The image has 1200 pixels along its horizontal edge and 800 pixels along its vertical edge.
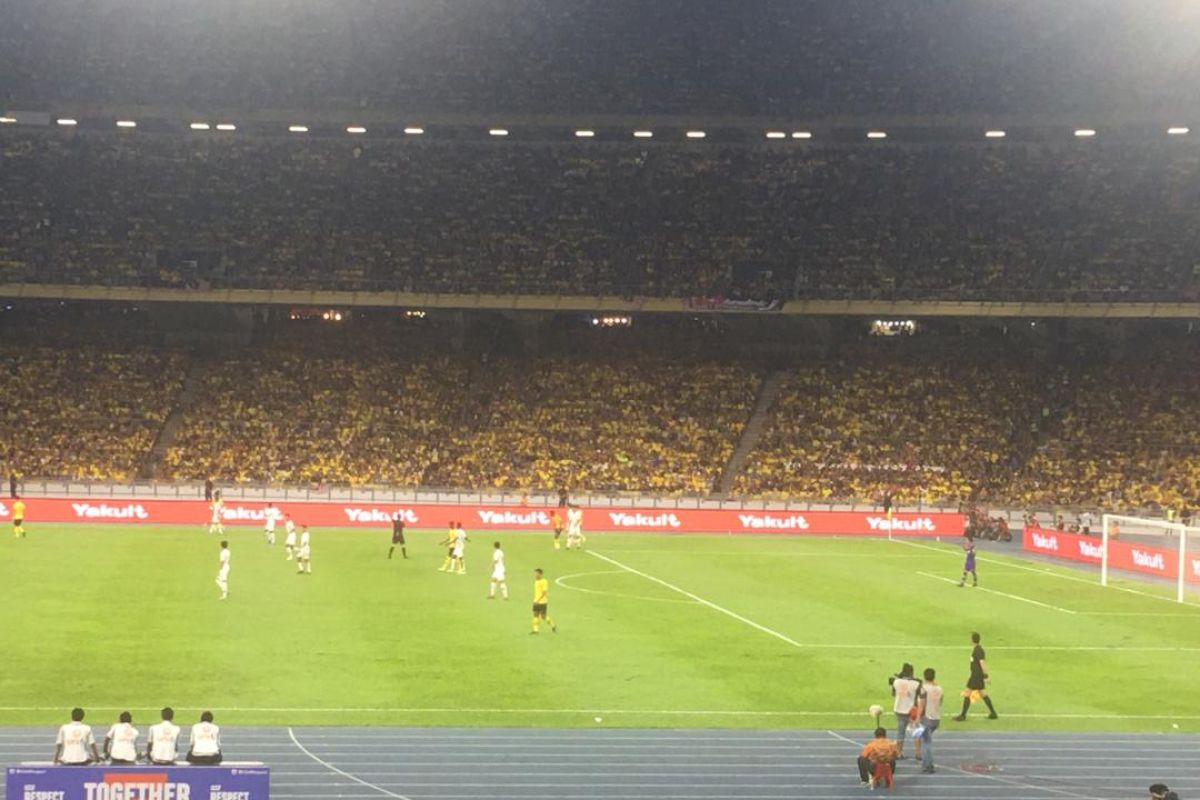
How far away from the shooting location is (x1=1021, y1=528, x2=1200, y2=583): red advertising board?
46.8 metres

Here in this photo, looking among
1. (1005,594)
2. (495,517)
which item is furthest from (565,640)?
(495,517)

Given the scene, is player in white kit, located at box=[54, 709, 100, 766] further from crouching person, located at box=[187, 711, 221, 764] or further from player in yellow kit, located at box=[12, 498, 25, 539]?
player in yellow kit, located at box=[12, 498, 25, 539]

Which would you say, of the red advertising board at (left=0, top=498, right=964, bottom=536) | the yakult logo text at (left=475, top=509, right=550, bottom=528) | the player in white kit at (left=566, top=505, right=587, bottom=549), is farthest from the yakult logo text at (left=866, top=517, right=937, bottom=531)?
the player in white kit at (left=566, top=505, right=587, bottom=549)

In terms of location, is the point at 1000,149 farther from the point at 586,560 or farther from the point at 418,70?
the point at 586,560

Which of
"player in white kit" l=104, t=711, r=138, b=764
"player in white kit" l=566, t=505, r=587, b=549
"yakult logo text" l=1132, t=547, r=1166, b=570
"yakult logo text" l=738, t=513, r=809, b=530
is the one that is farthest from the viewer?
"yakult logo text" l=738, t=513, r=809, b=530

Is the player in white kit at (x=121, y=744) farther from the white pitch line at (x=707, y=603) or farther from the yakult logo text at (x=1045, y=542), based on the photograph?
the yakult logo text at (x=1045, y=542)

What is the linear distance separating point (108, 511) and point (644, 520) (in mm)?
21072

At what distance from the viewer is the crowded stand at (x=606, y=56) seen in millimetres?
72375

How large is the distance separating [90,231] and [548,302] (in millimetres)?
21687

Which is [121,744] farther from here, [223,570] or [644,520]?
[644,520]

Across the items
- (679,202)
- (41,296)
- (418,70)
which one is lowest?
(41,296)

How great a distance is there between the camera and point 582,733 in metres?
22.8

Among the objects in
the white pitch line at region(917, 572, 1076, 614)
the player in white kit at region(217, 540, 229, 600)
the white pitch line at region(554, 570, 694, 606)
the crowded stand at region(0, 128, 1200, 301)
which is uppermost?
the crowded stand at region(0, 128, 1200, 301)

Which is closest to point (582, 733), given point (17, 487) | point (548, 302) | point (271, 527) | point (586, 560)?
point (586, 560)
